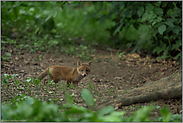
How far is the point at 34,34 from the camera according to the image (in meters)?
8.84

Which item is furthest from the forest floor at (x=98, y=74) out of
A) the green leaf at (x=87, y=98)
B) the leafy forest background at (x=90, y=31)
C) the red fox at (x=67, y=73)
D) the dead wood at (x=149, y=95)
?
the green leaf at (x=87, y=98)

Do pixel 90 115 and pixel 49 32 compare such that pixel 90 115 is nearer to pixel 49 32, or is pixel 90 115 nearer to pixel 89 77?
pixel 89 77

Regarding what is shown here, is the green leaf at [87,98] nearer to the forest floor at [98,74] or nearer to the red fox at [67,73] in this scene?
the forest floor at [98,74]

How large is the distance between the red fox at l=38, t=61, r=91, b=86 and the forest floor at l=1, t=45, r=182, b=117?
0.24 meters

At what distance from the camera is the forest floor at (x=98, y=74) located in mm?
4500

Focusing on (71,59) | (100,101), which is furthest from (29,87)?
(71,59)

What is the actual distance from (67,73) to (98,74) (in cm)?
129

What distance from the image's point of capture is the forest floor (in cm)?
450

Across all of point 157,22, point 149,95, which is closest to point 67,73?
point 149,95

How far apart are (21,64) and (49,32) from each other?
103 inches

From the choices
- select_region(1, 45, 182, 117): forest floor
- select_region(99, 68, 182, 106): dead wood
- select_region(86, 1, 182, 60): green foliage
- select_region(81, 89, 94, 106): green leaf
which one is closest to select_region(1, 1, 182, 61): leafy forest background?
select_region(86, 1, 182, 60): green foliage

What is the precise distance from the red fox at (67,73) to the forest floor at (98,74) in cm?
24

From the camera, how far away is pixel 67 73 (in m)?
5.84

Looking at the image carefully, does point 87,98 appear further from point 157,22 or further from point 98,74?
point 157,22
